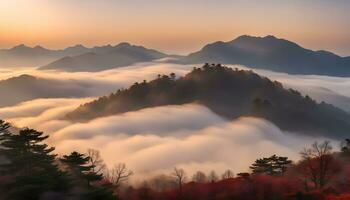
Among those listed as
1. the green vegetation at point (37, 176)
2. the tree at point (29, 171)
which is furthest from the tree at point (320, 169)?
the tree at point (29, 171)

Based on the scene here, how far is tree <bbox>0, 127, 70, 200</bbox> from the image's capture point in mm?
43312

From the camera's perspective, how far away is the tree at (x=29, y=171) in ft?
142

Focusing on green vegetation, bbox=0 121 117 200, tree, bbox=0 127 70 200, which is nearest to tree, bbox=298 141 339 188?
green vegetation, bbox=0 121 117 200

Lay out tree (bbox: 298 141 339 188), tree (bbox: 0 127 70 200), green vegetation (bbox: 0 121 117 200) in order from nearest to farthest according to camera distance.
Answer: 1. green vegetation (bbox: 0 121 117 200)
2. tree (bbox: 0 127 70 200)
3. tree (bbox: 298 141 339 188)

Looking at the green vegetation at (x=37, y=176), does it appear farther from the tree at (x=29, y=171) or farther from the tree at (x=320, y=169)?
the tree at (x=320, y=169)

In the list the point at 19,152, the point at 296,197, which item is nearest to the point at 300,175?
the point at 296,197

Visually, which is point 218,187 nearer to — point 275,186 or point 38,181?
point 275,186

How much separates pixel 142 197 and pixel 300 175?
34.6 m

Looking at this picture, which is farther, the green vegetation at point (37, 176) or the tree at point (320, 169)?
the tree at point (320, 169)

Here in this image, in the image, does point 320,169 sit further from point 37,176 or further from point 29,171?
point 37,176

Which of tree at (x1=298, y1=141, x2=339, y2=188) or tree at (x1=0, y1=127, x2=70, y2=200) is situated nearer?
tree at (x1=0, y1=127, x2=70, y2=200)

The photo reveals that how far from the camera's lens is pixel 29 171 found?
161 feet

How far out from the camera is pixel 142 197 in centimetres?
7631

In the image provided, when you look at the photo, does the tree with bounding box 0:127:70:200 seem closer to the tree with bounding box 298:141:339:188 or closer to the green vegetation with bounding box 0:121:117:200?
the green vegetation with bounding box 0:121:117:200
